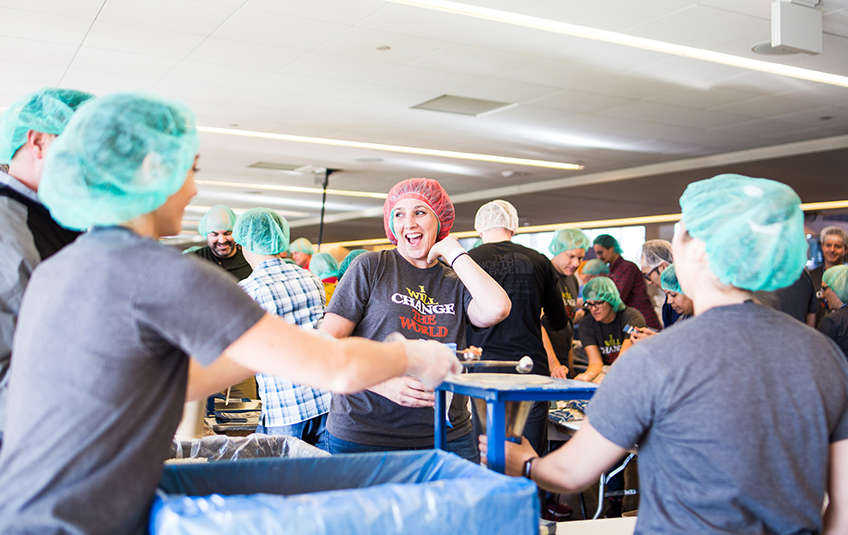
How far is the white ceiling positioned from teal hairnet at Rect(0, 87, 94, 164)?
9.11 ft

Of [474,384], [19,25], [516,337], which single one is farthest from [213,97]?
[474,384]

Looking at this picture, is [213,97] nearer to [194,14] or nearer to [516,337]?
[194,14]

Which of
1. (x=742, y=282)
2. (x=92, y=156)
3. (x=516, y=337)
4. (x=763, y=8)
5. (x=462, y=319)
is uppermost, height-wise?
(x=763, y=8)

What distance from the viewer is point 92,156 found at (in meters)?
0.95

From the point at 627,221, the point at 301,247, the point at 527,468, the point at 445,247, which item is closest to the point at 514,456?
the point at 527,468

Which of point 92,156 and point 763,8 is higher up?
point 763,8

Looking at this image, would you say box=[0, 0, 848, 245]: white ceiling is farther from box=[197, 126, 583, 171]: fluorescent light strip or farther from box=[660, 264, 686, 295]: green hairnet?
box=[660, 264, 686, 295]: green hairnet

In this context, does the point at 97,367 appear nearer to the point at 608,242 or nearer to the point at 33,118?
the point at 33,118

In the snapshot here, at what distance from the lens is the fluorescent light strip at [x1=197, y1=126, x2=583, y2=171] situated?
294 inches

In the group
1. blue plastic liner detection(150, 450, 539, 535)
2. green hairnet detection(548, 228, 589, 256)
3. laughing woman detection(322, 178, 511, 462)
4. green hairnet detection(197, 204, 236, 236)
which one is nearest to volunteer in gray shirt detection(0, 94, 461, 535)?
blue plastic liner detection(150, 450, 539, 535)

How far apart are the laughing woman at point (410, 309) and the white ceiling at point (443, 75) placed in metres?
2.26

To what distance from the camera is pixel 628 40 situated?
4461 mm

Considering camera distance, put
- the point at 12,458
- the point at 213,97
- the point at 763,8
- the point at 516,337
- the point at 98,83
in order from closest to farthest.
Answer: the point at 12,458
the point at 516,337
the point at 763,8
the point at 98,83
the point at 213,97

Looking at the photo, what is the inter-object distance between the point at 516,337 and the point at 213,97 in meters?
4.11
